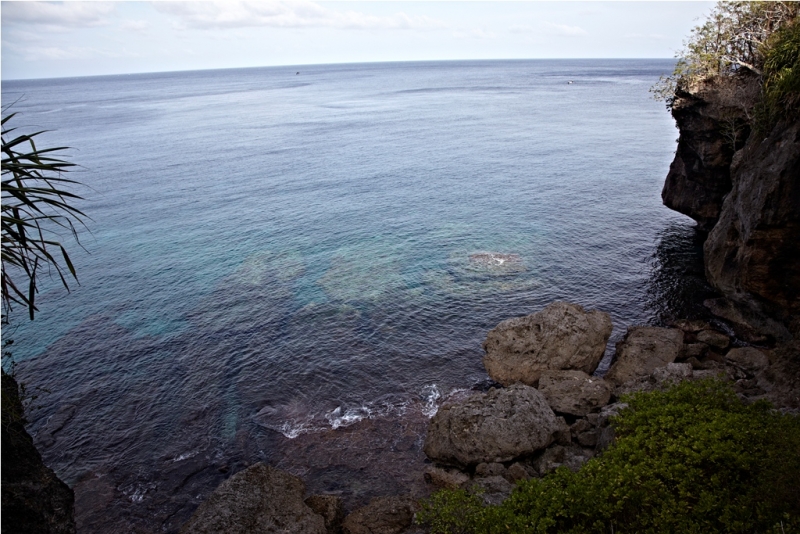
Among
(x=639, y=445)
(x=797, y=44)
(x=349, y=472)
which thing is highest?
(x=797, y=44)

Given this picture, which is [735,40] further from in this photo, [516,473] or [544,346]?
[516,473]

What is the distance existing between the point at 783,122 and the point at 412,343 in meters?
28.8

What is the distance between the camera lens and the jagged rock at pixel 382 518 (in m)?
23.7

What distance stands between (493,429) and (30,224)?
92.7ft

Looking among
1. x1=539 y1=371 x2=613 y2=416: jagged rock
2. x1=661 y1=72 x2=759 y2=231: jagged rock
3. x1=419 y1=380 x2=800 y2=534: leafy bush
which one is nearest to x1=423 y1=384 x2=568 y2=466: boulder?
x1=539 y1=371 x2=613 y2=416: jagged rock

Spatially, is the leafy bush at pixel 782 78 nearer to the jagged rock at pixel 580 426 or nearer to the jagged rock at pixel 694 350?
the jagged rock at pixel 694 350

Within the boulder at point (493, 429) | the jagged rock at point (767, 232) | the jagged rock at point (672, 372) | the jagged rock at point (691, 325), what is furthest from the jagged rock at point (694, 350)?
the boulder at point (493, 429)

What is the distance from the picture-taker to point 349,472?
2880 centimetres

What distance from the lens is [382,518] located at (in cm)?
2405

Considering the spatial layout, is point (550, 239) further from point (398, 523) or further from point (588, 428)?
point (398, 523)

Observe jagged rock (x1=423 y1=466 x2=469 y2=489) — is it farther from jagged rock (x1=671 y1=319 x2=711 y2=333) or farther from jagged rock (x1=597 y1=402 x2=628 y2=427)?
jagged rock (x1=671 y1=319 x2=711 y2=333)

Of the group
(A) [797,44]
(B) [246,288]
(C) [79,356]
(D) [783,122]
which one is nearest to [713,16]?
(A) [797,44]

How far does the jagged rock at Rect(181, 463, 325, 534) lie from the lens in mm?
22266

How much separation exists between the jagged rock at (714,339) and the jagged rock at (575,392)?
1019cm
